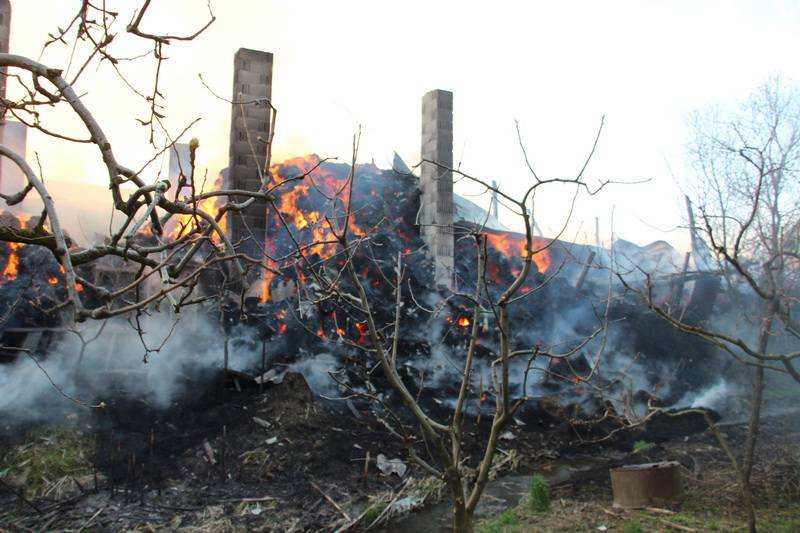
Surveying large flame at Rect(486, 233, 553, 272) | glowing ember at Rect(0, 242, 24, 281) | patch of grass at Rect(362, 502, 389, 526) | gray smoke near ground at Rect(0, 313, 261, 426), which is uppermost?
large flame at Rect(486, 233, 553, 272)

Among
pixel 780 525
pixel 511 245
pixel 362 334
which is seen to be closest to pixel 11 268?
pixel 362 334

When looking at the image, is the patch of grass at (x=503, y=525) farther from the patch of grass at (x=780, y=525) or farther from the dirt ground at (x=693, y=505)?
the patch of grass at (x=780, y=525)

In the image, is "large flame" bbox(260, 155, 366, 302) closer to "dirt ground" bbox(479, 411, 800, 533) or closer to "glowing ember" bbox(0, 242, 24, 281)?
"glowing ember" bbox(0, 242, 24, 281)

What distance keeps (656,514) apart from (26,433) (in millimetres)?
9717

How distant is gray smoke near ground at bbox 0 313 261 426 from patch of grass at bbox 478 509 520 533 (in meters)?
6.21

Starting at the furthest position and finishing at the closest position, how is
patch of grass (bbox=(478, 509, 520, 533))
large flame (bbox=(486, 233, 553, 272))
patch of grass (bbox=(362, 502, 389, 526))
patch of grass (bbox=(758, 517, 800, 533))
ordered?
large flame (bbox=(486, 233, 553, 272))
patch of grass (bbox=(362, 502, 389, 526))
patch of grass (bbox=(478, 509, 520, 533))
patch of grass (bbox=(758, 517, 800, 533))

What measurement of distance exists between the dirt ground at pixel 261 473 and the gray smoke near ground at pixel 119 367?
58cm

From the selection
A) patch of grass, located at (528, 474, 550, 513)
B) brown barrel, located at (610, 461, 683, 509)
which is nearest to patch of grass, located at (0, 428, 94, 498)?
patch of grass, located at (528, 474, 550, 513)

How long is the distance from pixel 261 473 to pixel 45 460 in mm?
3304

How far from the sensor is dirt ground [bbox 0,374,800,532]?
27.2 ft

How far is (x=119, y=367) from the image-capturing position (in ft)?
41.8

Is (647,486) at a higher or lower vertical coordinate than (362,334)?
lower

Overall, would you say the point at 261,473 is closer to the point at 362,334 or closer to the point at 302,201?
the point at 362,334

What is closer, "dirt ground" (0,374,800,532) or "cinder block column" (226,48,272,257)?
"dirt ground" (0,374,800,532)
